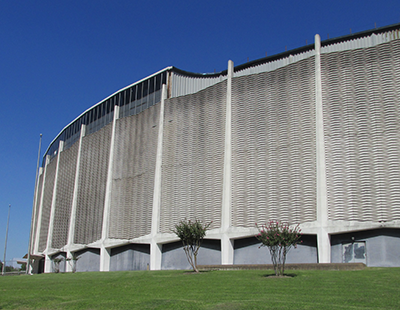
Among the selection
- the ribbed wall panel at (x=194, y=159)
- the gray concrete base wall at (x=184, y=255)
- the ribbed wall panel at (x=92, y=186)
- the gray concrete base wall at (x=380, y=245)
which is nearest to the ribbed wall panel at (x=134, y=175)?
the ribbed wall panel at (x=194, y=159)

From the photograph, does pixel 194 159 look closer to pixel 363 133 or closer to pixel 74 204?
pixel 363 133

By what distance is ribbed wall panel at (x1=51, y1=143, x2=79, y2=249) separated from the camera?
55.5 metres

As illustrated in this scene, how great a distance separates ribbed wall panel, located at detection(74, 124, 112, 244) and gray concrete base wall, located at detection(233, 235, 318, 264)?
62.2ft

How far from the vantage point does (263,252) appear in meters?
32.9

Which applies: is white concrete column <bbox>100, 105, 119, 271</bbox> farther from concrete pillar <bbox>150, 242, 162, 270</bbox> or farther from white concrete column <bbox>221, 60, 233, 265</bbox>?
white concrete column <bbox>221, 60, 233, 265</bbox>

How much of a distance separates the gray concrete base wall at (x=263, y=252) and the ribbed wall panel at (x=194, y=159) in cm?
287

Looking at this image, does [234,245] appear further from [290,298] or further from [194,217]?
[290,298]

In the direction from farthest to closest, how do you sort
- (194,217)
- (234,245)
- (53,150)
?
1. (53,150)
2. (194,217)
3. (234,245)

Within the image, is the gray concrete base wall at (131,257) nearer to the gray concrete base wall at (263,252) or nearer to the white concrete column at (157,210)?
the white concrete column at (157,210)

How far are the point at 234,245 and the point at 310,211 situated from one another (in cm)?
757

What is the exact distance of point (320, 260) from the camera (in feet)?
95.4

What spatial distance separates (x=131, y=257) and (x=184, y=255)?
311 inches

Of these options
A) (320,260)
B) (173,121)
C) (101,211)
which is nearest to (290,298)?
(320,260)

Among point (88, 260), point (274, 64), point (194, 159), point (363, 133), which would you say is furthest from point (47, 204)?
point (363, 133)
